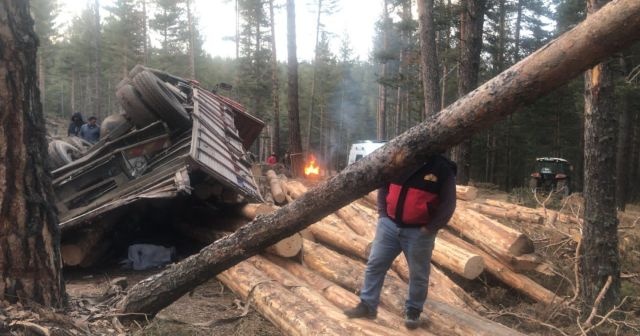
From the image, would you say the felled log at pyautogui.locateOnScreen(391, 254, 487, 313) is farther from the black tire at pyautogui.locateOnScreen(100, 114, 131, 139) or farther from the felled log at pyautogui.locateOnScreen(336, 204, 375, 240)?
the black tire at pyautogui.locateOnScreen(100, 114, 131, 139)

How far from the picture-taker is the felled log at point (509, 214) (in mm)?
9516

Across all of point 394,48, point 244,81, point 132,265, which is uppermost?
point 394,48

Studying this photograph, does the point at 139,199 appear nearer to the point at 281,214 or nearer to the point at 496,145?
the point at 281,214

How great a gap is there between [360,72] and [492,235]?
7031cm

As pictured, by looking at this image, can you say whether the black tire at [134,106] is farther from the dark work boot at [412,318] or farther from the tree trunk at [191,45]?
the tree trunk at [191,45]

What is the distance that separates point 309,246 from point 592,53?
4.54 m

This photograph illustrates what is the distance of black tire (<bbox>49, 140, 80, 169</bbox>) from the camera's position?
29.2 ft

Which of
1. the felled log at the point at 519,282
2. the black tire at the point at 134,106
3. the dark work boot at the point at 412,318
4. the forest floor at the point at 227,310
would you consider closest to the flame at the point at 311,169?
the black tire at the point at 134,106

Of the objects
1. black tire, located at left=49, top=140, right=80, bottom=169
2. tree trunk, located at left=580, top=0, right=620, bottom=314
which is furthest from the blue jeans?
black tire, located at left=49, top=140, right=80, bottom=169

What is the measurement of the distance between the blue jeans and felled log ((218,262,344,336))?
505mm

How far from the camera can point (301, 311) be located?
15.3 ft

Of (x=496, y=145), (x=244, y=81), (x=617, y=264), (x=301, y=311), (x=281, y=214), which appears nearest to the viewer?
(x=281, y=214)

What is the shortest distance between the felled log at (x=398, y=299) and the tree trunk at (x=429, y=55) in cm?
631

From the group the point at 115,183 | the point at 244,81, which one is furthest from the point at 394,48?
the point at 115,183
